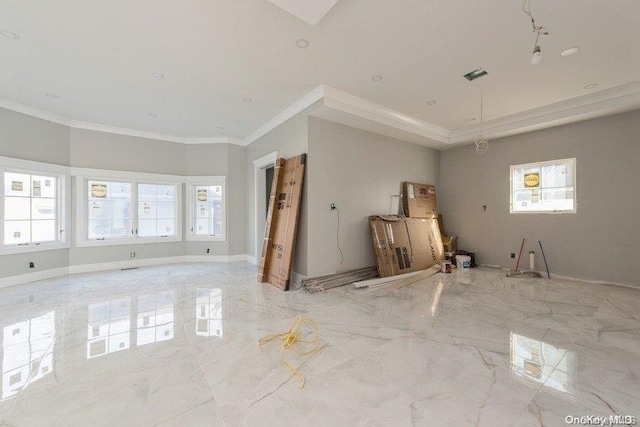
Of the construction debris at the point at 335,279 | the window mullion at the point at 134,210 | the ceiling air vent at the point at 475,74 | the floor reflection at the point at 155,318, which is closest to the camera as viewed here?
the floor reflection at the point at 155,318

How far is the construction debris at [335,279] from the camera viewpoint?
4.16 metres

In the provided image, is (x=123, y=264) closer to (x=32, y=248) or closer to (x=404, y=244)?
(x=32, y=248)

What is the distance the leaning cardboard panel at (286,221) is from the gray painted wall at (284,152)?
14 centimetres

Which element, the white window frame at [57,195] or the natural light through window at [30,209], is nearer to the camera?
the white window frame at [57,195]

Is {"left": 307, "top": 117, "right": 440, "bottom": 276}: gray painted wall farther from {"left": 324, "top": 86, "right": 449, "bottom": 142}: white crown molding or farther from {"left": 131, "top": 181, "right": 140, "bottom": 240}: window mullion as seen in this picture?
{"left": 131, "top": 181, "right": 140, "bottom": 240}: window mullion

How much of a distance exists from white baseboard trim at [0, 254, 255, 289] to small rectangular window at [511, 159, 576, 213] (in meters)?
6.27

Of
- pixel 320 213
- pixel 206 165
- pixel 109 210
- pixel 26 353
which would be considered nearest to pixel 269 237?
pixel 320 213

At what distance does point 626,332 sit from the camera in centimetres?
267

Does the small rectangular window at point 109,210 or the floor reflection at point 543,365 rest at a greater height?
the small rectangular window at point 109,210

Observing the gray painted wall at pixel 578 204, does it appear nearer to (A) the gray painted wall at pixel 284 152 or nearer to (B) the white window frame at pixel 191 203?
(A) the gray painted wall at pixel 284 152

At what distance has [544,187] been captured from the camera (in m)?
5.21

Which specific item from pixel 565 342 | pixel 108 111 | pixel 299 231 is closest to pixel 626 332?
pixel 565 342

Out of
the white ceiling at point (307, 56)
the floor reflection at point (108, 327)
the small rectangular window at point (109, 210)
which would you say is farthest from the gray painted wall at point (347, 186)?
the small rectangular window at point (109, 210)

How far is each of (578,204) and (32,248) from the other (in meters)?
10.2
